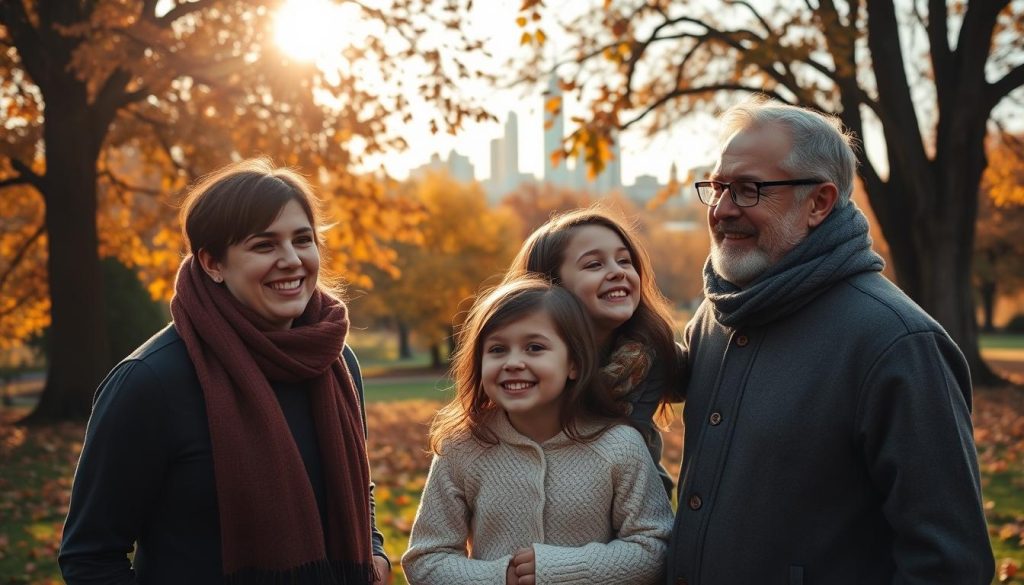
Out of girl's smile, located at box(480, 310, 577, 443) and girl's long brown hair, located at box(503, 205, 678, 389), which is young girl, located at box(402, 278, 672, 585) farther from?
girl's long brown hair, located at box(503, 205, 678, 389)

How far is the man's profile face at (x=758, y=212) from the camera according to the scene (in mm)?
3051

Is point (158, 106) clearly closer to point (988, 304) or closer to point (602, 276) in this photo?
point (602, 276)

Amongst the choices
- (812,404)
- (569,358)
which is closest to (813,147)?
(812,404)

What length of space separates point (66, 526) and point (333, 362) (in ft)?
3.03

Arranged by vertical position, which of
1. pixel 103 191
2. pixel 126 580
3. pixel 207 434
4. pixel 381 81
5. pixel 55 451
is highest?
pixel 381 81

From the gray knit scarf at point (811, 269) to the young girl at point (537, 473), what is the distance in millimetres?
582

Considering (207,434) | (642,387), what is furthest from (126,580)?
(642,387)

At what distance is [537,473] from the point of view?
128 inches

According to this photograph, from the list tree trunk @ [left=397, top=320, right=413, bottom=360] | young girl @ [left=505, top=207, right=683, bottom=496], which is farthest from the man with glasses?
tree trunk @ [left=397, top=320, right=413, bottom=360]

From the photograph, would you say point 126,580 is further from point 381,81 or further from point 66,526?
point 381,81

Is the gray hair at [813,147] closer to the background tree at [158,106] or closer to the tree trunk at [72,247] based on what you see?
the background tree at [158,106]

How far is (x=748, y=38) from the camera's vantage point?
15.6 meters

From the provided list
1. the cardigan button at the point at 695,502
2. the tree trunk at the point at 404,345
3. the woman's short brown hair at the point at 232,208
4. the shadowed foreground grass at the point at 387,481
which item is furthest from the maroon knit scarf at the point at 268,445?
the tree trunk at the point at 404,345

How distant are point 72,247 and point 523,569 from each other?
13087 mm
